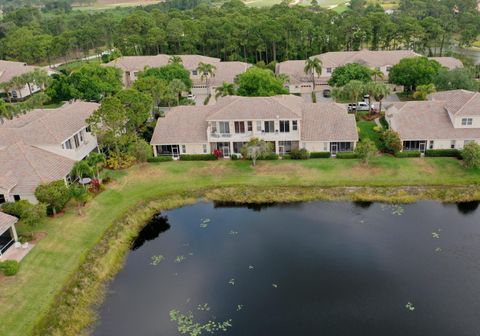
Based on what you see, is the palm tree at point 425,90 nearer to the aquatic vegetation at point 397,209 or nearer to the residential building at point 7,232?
the aquatic vegetation at point 397,209

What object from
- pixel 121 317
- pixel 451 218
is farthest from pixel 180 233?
pixel 451 218

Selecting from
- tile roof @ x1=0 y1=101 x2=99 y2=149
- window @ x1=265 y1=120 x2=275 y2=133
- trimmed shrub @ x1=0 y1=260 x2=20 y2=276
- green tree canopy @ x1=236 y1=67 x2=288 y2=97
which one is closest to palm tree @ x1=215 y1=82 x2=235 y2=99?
green tree canopy @ x1=236 y1=67 x2=288 y2=97

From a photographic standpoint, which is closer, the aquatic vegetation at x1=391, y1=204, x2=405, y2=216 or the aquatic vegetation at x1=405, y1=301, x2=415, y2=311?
the aquatic vegetation at x1=405, y1=301, x2=415, y2=311

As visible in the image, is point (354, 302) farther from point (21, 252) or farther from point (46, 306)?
point (21, 252)

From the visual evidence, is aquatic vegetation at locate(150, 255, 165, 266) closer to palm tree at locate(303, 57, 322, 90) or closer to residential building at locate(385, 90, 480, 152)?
residential building at locate(385, 90, 480, 152)

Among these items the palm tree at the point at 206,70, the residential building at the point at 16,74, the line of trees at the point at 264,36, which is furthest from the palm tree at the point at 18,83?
the palm tree at the point at 206,70

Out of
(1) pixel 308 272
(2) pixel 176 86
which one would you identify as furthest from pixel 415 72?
(1) pixel 308 272
